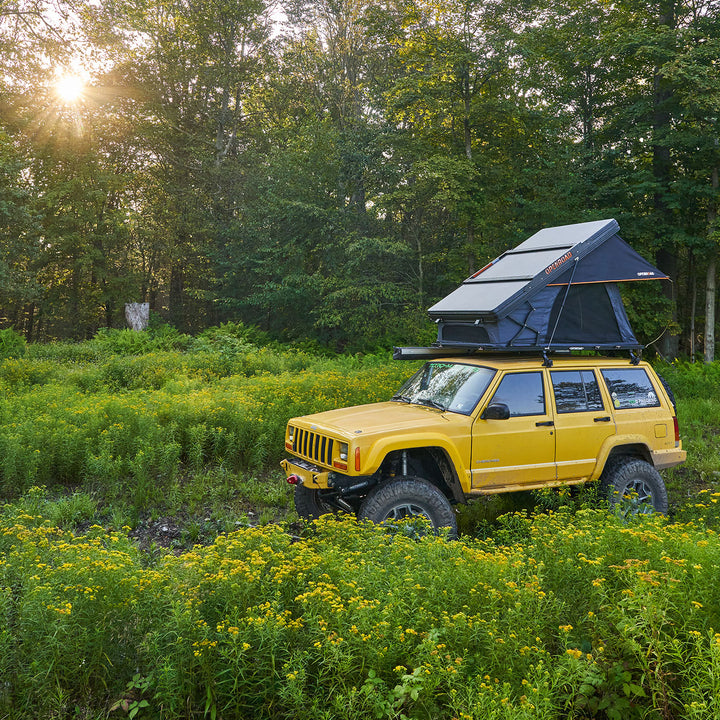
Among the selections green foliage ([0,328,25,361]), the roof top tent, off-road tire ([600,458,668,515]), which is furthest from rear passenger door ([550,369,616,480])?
green foliage ([0,328,25,361])

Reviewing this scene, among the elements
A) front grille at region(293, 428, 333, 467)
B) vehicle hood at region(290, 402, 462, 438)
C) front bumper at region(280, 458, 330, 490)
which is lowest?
front bumper at region(280, 458, 330, 490)

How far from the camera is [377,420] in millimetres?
5883

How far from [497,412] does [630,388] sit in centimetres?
215

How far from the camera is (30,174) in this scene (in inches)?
984

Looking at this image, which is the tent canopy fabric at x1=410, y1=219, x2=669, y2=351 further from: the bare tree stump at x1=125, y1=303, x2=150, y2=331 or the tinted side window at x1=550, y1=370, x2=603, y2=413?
the bare tree stump at x1=125, y1=303, x2=150, y2=331

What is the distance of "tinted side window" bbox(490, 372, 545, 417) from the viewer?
615cm

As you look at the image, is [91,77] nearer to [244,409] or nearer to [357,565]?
[244,409]

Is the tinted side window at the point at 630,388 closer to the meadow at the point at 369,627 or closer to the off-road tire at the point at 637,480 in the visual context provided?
the off-road tire at the point at 637,480

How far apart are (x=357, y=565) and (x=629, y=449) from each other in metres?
4.41

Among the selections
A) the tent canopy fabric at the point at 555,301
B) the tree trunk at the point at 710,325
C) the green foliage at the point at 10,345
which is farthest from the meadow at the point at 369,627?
the tree trunk at the point at 710,325

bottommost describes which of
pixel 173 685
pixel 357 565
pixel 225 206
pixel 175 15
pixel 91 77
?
pixel 173 685

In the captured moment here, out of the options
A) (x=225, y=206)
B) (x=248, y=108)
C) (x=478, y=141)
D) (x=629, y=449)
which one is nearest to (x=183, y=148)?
(x=225, y=206)

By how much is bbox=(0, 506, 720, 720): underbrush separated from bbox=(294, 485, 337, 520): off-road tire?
246 cm

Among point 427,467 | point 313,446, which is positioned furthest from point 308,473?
point 427,467
